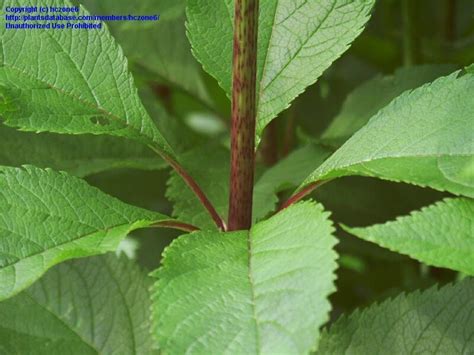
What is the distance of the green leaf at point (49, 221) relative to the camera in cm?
60

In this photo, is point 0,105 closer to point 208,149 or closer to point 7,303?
point 7,303

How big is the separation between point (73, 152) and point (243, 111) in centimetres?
39

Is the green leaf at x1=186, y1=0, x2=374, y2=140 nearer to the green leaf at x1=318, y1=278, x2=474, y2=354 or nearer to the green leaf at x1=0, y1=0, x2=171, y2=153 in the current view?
the green leaf at x1=0, y1=0, x2=171, y2=153

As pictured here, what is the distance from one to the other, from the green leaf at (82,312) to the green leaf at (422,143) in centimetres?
27

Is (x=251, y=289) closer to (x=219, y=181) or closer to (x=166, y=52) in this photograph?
(x=219, y=181)

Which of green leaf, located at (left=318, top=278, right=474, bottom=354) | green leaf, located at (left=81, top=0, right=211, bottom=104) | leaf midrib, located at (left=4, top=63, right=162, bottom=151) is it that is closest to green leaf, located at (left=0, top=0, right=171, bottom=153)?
leaf midrib, located at (left=4, top=63, right=162, bottom=151)

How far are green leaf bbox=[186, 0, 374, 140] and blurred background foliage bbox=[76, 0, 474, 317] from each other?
18 centimetres

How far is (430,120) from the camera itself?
0.65 m

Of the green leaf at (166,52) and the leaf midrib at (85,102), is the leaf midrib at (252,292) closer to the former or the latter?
the leaf midrib at (85,102)

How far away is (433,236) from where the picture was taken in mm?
568

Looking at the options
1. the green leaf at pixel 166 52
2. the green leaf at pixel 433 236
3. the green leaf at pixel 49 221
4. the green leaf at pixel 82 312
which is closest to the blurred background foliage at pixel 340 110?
the green leaf at pixel 166 52

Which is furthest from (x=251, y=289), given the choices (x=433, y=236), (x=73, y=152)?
(x=73, y=152)

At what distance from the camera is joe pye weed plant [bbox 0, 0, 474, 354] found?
56cm

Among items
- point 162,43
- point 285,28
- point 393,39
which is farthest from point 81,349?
point 393,39
